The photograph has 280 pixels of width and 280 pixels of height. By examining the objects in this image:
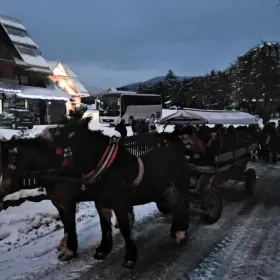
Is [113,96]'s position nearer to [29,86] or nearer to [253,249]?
[29,86]

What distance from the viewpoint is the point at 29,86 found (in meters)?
32.8

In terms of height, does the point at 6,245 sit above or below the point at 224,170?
below

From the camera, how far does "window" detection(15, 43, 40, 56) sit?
33.5 meters

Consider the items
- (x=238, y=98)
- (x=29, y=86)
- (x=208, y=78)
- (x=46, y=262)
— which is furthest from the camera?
(x=208, y=78)

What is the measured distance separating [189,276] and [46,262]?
1.78 meters

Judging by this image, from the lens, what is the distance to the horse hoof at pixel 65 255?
4883mm

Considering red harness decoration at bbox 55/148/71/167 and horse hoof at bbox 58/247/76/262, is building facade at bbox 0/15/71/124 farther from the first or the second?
red harness decoration at bbox 55/148/71/167

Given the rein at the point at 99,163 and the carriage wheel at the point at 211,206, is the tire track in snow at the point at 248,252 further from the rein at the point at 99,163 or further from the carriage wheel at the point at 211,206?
the rein at the point at 99,163

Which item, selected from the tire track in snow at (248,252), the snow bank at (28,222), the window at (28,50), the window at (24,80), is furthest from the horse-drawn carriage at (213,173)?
the window at (28,50)

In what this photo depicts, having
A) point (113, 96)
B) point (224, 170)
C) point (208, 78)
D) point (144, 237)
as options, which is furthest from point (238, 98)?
point (144, 237)

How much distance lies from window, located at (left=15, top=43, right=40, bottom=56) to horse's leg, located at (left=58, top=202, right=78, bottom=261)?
30970 mm

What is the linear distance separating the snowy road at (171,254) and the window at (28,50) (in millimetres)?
29629

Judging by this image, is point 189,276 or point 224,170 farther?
point 224,170

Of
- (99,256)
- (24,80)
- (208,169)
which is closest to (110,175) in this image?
(99,256)
